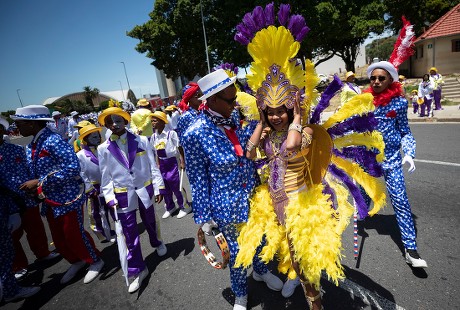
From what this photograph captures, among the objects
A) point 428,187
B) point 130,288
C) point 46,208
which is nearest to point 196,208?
point 130,288

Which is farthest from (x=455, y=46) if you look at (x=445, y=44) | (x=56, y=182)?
(x=56, y=182)

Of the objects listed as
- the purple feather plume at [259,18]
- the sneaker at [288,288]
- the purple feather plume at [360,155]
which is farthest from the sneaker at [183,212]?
the purple feather plume at [259,18]

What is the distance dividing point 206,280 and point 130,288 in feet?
3.11

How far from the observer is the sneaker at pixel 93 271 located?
355 centimetres

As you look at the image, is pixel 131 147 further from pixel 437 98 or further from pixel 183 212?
pixel 437 98

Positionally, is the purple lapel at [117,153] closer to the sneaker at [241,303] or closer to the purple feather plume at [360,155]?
the sneaker at [241,303]

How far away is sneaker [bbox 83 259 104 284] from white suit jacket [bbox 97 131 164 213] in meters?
1.16

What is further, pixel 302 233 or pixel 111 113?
pixel 111 113

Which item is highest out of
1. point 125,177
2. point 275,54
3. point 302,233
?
point 275,54

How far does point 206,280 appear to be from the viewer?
317cm

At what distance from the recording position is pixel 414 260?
273 cm

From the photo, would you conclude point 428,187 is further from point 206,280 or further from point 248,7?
point 248,7

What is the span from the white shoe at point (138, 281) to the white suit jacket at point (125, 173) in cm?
88

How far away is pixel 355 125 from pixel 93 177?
4092 millimetres
